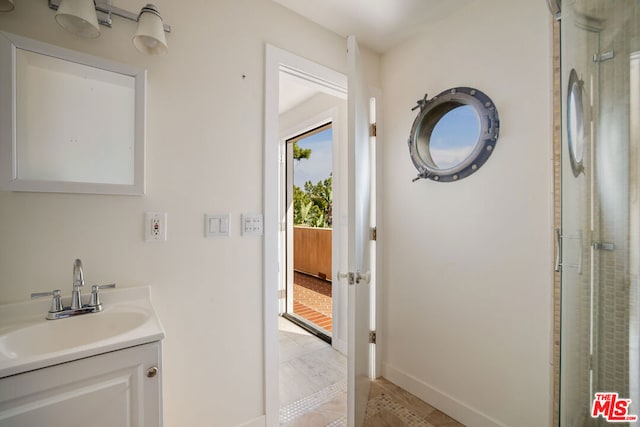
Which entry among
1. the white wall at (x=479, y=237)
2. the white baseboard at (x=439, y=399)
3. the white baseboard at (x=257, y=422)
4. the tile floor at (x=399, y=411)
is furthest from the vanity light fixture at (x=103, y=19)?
the white baseboard at (x=439, y=399)

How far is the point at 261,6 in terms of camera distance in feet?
5.06

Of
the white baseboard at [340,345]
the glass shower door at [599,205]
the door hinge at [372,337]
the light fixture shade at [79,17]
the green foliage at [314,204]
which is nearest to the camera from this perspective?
the glass shower door at [599,205]

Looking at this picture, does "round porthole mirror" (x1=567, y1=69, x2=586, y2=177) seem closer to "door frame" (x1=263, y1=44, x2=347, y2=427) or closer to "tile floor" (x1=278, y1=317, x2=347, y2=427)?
"door frame" (x1=263, y1=44, x2=347, y2=427)

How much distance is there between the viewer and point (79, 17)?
0.95 m

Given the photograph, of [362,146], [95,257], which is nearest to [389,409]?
[362,146]

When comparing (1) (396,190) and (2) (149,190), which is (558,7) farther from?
(2) (149,190)

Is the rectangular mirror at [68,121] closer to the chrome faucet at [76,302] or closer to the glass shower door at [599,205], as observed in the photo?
the chrome faucet at [76,302]

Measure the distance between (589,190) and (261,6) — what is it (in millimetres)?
1748

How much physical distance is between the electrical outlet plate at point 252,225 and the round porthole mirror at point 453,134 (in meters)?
1.11

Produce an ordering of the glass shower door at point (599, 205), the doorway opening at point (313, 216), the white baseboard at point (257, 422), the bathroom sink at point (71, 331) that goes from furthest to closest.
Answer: the doorway opening at point (313, 216)
the white baseboard at point (257, 422)
the bathroom sink at point (71, 331)
the glass shower door at point (599, 205)

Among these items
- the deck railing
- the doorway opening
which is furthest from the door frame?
the deck railing

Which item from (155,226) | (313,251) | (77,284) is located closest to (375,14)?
(155,226)

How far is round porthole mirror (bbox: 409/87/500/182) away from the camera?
152cm

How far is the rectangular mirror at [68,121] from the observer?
948mm
